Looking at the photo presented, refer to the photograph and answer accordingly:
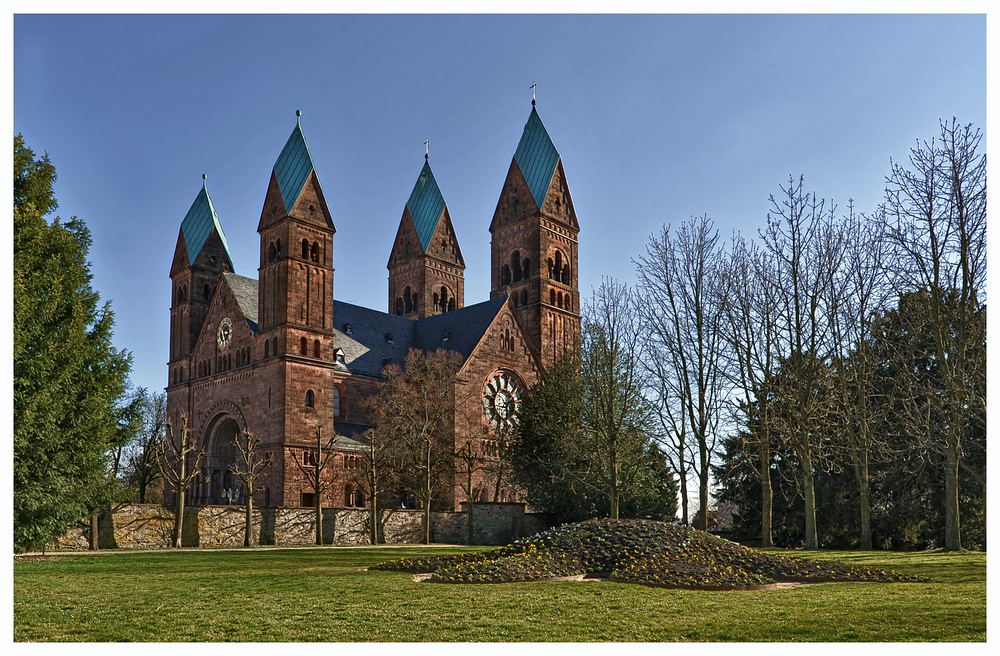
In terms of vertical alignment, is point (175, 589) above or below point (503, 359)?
below

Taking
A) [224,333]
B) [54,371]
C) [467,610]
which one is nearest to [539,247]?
[224,333]

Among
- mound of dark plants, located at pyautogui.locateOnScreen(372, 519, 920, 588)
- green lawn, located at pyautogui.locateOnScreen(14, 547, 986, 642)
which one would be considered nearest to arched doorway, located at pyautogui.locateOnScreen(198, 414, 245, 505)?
mound of dark plants, located at pyautogui.locateOnScreen(372, 519, 920, 588)

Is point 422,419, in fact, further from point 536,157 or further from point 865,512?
point 536,157

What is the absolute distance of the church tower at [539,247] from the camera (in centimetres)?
6253

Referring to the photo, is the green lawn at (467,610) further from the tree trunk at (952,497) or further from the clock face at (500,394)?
the clock face at (500,394)

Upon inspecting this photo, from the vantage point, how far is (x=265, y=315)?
50.4m

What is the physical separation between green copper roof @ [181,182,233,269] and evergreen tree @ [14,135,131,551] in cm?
3891

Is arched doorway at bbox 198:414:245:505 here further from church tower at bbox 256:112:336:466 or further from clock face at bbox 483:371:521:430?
clock face at bbox 483:371:521:430

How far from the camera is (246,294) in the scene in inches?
2163

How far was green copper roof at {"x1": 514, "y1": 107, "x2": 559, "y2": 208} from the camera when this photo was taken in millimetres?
64875

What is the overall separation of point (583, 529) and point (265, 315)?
3492 cm

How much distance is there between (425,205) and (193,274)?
24.3 meters
